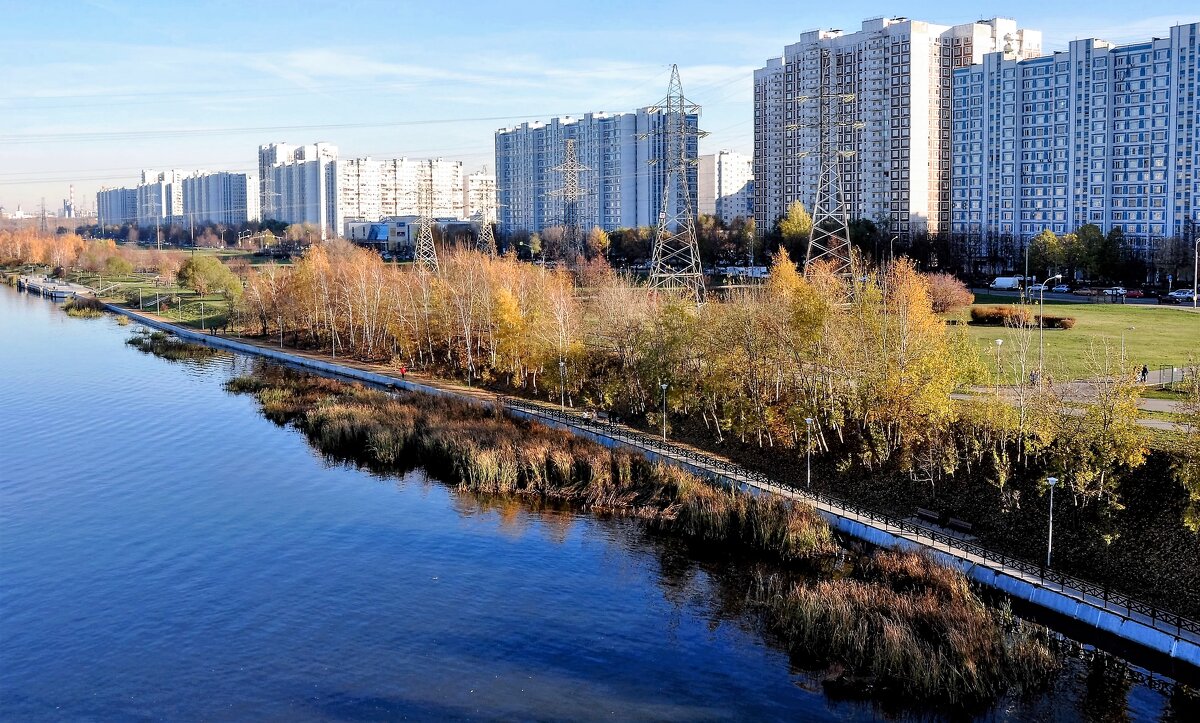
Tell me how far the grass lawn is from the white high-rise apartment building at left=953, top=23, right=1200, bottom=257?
78.7ft

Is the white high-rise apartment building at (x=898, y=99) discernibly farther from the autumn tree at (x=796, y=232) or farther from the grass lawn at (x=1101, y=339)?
the grass lawn at (x=1101, y=339)

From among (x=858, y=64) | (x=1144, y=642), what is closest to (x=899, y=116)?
(x=858, y=64)

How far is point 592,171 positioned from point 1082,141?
62.9 m

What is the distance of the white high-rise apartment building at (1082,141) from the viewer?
73.2m

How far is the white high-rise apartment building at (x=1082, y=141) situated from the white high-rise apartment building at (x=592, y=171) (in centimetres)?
3795

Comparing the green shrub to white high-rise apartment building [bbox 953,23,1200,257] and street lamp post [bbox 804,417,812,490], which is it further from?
white high-rise apartment building [bbox 953,23,1200,257]

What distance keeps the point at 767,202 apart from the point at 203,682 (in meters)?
91.6

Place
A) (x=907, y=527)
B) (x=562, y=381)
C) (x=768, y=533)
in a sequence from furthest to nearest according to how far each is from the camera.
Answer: (x=562, y=381), (x=768, y=533), (x=907, y=527)

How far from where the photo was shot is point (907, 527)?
2378 centimetres

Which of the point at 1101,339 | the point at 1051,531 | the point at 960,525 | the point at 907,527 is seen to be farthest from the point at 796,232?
the point at 1051,531

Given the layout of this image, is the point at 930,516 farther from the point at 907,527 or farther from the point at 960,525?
the point at 907,527

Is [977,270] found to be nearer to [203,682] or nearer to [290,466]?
[290,466]

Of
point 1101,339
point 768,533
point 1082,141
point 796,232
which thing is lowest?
point 768,533

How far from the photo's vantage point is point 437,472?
32.5m
